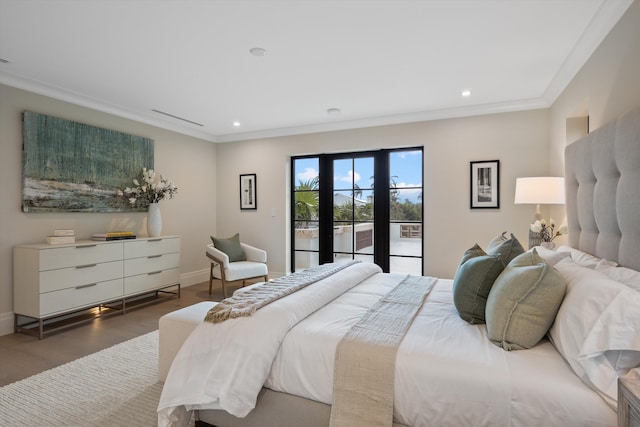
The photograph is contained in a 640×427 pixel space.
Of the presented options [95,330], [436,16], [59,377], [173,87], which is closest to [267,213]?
[173,87]

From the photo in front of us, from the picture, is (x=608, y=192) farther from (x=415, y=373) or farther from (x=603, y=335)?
(x=415, y=373)

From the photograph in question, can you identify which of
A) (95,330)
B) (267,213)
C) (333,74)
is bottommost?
(95,330)

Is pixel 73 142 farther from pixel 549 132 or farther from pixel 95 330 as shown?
pixel 549 132

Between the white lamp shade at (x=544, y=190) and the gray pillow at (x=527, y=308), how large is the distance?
2023 mm

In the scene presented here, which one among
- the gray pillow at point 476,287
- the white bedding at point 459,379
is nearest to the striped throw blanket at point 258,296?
the white bedding at point 459,379

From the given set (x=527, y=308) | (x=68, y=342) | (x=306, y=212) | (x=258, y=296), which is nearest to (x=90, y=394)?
(x=68, y=342)

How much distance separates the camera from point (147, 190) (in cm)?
453

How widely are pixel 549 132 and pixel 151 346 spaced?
4.67 m

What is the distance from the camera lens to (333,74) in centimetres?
323

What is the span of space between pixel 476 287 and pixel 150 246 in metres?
3.82

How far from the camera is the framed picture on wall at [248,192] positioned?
221 inches

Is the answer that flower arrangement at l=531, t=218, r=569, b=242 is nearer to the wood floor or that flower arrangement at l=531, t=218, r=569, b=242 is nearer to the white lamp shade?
the white lamp shade

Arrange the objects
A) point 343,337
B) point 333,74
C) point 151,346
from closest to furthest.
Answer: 1. point 343,337
2. point 151,346
3. point 333,74

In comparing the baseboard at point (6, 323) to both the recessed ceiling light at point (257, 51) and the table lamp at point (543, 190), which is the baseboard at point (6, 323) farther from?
the table lamp at point (543, 190)
